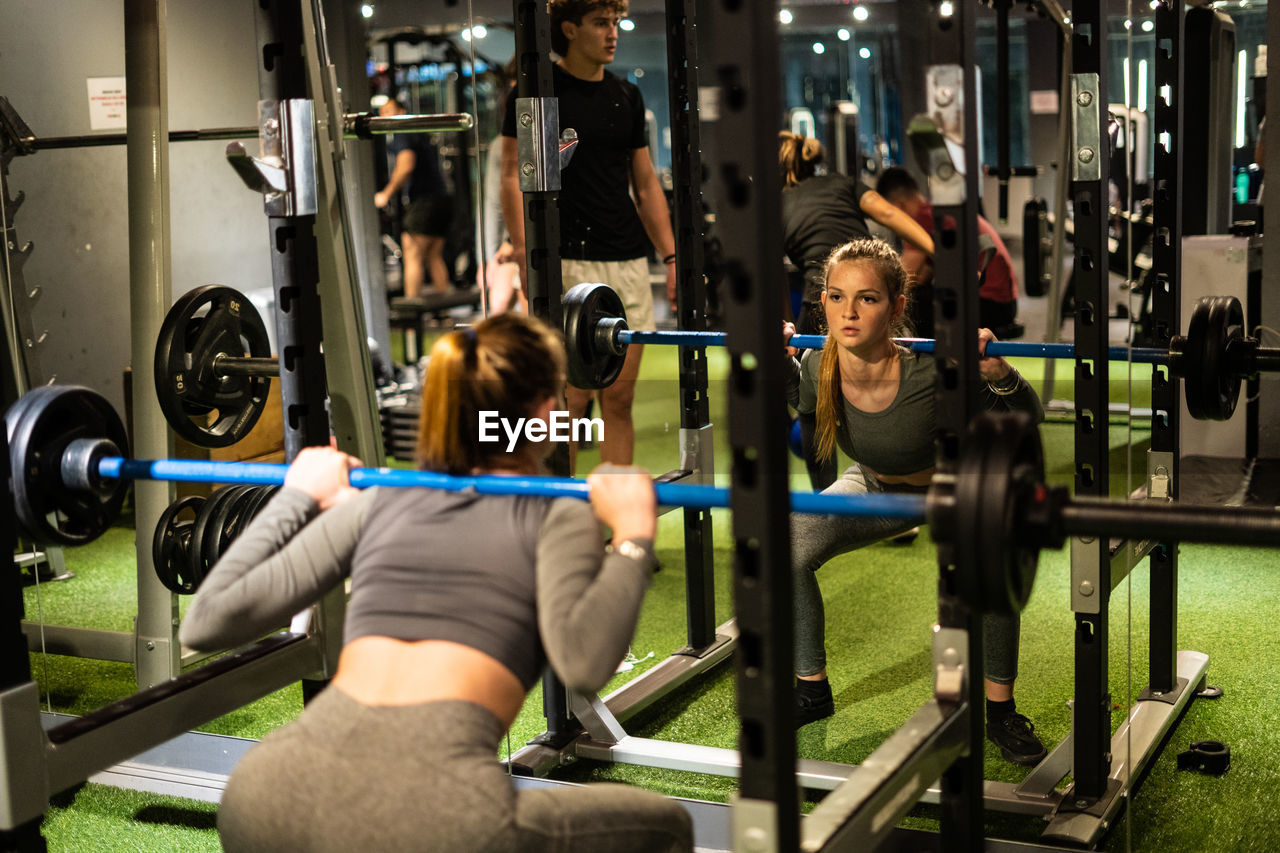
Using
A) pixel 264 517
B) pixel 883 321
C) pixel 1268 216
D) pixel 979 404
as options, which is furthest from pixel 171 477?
pixel 1268 216

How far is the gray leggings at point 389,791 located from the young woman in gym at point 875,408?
112 centimetres

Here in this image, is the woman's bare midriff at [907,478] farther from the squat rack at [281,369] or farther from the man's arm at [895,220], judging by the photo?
the squat rack at [281,369]

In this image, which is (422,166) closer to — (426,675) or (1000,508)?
(426,675)

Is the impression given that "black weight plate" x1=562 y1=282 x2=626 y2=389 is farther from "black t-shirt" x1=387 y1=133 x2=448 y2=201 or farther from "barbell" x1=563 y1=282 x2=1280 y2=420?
"black t-shirt" x1=387 y1=133 x2=448 y2=201

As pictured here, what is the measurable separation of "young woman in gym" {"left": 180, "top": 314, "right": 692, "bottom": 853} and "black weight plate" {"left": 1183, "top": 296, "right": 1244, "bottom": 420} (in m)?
1.34

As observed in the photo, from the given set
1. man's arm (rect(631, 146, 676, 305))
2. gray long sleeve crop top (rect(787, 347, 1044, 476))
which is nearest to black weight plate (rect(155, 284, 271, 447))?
man's arm (rect(631, 146, 676, 305))

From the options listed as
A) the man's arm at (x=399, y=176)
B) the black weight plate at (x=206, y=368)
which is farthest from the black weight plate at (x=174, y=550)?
the man's arm at (x=399, y=176)

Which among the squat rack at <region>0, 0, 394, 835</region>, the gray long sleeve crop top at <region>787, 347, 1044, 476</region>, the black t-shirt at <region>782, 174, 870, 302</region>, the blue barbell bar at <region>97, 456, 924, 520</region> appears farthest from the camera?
the black t-shirt at <region>782, 174, 870, 302</region>

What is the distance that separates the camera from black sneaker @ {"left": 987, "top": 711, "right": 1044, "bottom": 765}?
8.57ft

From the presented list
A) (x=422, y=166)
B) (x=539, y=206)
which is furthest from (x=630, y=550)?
(x=422, y=166)

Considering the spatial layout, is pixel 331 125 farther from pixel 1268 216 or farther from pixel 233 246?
pixel 1268 216

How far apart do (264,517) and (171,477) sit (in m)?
0.35

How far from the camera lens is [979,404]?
67.2 inches

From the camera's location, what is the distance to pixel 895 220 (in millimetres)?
2600
